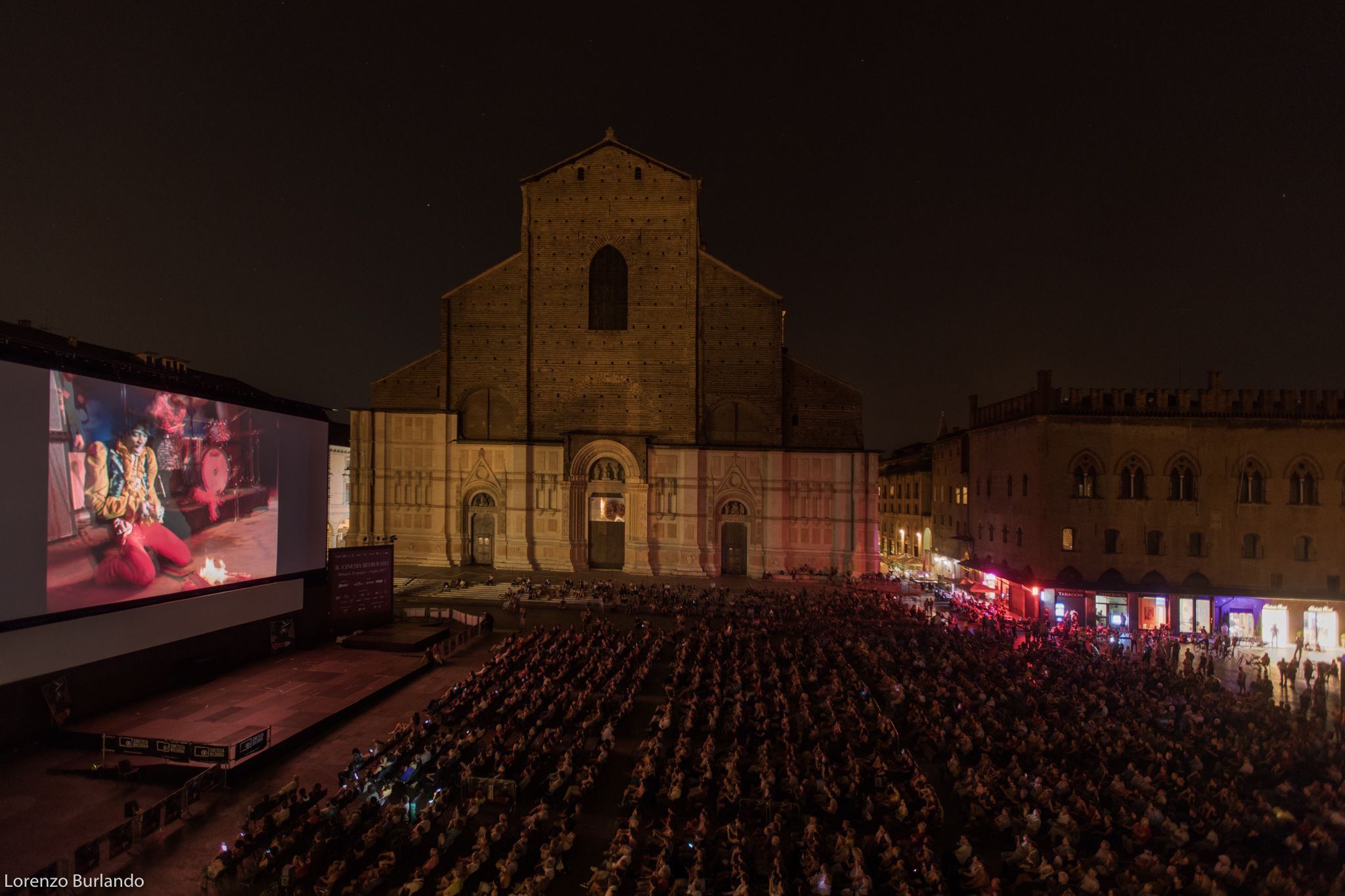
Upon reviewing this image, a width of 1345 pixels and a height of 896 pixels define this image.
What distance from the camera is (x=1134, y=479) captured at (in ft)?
92.3

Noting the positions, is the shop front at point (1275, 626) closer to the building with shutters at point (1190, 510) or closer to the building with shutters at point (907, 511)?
the building with shutters at point (1190, 510)

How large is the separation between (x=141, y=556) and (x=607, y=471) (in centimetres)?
2403

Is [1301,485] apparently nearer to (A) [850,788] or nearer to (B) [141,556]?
(A) [850,788]

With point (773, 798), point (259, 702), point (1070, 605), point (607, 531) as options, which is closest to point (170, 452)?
point (259, 702)

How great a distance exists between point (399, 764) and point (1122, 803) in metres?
13.3

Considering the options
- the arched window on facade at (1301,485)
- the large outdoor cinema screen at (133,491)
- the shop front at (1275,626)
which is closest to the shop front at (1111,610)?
the shop front at (1275,626)

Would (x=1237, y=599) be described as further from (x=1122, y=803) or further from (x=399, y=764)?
(x=399, y=764)

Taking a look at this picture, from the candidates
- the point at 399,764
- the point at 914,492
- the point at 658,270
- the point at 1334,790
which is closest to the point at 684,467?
the point at 658,270

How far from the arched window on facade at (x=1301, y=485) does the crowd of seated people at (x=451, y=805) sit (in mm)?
27831

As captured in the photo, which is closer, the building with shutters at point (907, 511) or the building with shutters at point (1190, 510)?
the building with shutters at point (1190, 510)

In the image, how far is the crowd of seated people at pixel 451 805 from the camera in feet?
32.4

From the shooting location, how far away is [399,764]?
13.0 meters

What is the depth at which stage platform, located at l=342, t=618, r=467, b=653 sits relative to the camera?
23469mm

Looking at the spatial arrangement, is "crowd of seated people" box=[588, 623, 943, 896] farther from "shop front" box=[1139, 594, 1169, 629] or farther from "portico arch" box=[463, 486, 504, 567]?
"portico arch" box=[463, 486, 504, 567]
